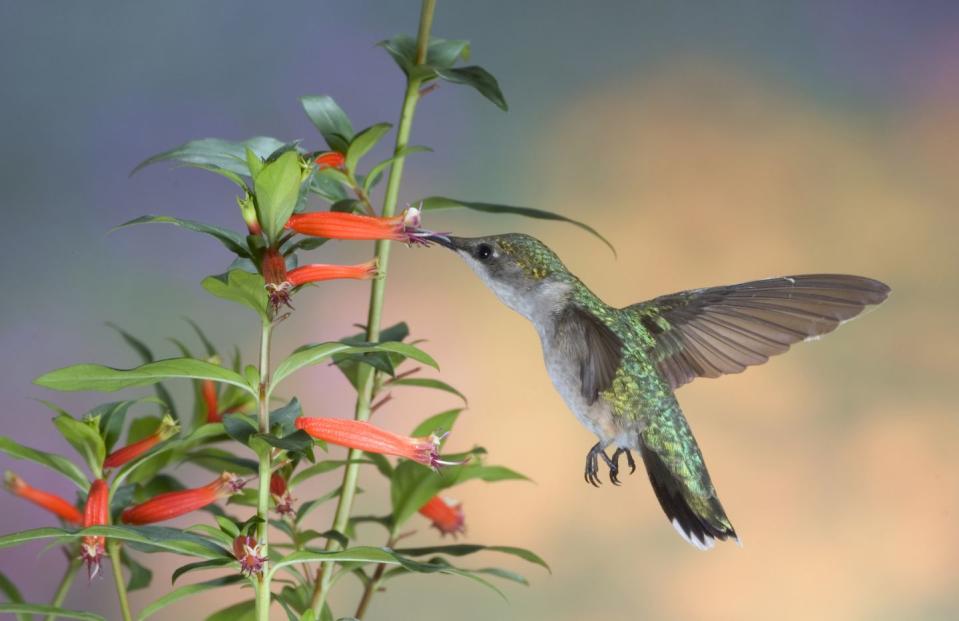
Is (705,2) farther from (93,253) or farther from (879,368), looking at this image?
(93,253)

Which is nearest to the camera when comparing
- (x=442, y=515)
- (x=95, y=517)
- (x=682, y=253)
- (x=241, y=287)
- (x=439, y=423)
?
(x=241, y=287)

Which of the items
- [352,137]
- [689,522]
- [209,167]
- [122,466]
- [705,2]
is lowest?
[689,522]

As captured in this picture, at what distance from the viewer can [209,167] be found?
4.59ft

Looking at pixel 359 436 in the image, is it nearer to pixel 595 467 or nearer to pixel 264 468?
pixel 264 468

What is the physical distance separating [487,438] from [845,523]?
1.04 metres

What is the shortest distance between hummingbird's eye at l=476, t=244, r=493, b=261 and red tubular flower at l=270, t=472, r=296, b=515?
1.71 feet

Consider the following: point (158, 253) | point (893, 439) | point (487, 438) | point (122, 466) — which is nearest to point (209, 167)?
point (122, 466)

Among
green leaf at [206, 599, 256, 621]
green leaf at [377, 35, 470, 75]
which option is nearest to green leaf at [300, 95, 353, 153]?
green leaf at [377, 35, 470, 75]

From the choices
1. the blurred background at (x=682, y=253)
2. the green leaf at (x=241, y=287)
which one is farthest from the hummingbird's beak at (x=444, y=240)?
the blurred background at (x=682, y=253)

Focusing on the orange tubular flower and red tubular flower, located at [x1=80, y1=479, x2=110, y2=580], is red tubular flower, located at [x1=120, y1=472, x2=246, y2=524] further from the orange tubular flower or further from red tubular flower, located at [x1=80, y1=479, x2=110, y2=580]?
the orange tubular flower

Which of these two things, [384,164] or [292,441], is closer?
[292,441]

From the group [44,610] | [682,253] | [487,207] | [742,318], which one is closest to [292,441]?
[44,610]

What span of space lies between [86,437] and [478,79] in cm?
77

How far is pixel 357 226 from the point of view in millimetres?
1418
